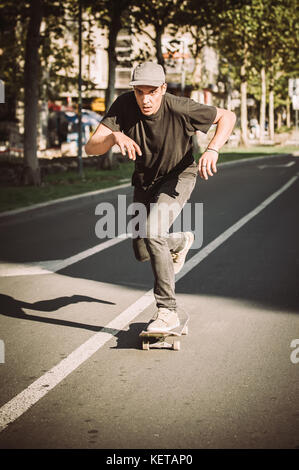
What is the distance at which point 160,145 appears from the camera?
→ 5375mm

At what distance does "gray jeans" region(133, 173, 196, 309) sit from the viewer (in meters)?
5.41

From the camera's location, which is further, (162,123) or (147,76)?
(162,123)

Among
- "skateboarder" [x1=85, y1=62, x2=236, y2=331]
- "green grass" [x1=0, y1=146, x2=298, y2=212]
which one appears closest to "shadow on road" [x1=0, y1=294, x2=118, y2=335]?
"skateboarder" [x1=85, y1=62, x2=236, y2=331]

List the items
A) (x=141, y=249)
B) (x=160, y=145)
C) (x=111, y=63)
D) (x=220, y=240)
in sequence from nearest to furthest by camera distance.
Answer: (x=160, y=145) < (x=141, y=249) < (x=220, y=240) < (x=111, y=63)

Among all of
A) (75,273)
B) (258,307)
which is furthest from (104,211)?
(258,307)

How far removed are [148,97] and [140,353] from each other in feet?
5.63

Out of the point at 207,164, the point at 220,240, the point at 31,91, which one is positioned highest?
the point at 31,91

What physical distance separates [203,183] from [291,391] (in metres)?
17.7

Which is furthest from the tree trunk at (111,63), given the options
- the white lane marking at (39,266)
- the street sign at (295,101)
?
the street sign at (295,101)

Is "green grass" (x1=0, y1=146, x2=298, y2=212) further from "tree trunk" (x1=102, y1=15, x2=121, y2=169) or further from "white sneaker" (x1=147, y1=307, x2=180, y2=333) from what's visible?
"white sneaker" (x1=147, y1=307, x2=180, y2=333)

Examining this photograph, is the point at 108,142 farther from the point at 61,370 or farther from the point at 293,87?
the point at 293,87

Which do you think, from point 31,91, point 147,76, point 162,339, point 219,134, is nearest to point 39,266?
point 162,339

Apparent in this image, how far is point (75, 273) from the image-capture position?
8359 mm

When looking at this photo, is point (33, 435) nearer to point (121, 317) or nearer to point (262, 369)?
point (262, 369)
